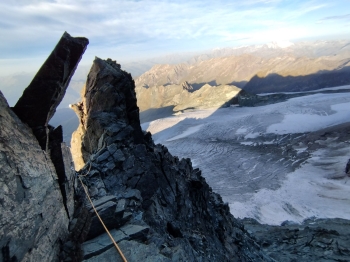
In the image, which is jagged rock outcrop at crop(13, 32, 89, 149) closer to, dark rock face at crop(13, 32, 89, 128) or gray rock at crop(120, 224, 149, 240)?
dark rock face at crop(13, 32, 89, 128)

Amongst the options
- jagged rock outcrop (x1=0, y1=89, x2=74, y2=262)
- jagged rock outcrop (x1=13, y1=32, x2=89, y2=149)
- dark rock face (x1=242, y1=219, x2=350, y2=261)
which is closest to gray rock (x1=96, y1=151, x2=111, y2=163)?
jagged rock outcrop (x1=0, y1=89, x2=74, y2=262)

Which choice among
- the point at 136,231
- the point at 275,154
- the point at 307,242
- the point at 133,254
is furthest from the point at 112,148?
the point at 275,154

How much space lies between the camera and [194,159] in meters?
35.8

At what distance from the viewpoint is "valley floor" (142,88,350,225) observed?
23500mm

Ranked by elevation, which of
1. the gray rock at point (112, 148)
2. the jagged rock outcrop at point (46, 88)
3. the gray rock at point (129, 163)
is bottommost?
the gray rock at point (129, 163)

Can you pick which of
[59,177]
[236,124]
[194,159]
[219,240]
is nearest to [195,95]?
[236,124]

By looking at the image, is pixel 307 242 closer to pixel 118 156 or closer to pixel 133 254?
pixel 118 156

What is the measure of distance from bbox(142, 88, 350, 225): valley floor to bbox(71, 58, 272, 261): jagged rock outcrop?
1229cm

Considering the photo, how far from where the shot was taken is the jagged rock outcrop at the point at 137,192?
542cm

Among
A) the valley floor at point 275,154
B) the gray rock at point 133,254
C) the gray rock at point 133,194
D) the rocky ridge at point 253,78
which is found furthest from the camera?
the rocky ridge at point 253,78

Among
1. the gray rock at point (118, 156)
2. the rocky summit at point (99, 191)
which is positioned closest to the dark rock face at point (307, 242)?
the rocky summit at point (99, 191)

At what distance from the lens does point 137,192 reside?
7.80 meters

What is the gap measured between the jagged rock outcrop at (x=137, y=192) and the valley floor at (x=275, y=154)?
12.3 m

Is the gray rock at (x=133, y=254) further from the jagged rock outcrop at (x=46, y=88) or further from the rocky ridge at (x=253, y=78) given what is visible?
the rocky ridge at (x=253, y=78)
